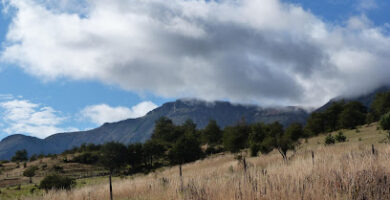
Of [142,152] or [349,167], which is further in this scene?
[142,152]

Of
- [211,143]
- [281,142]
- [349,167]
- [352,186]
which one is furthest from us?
[211,143]

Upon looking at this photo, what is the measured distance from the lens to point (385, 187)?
7.43 meters

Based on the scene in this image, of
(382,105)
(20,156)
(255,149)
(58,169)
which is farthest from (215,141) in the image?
(20,156)

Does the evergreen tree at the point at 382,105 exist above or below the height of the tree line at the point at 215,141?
above

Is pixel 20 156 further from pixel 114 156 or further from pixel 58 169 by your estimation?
pixel 114 156

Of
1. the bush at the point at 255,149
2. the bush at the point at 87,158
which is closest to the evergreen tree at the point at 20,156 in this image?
the bush at the point at 87,158

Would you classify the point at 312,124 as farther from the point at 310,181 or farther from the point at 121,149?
the point at 310,181

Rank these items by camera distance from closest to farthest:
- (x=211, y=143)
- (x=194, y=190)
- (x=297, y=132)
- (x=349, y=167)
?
(x=194, y=190) < (x=349, y=167) < (x=297, y=132) < (x=211, y=143)

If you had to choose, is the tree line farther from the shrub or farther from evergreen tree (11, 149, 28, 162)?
evergreen tree (11, 149, 28, 162)

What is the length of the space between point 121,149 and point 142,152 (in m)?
4.78

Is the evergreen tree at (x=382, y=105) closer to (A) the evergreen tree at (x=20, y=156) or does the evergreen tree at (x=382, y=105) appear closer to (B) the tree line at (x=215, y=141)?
(B) the tree line at (x=215, y=141)

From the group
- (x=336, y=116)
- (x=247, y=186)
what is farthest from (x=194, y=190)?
(x=336, y=116)

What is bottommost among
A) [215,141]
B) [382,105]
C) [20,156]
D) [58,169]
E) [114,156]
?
[58,169]

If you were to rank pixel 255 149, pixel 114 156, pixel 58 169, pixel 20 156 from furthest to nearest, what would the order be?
pixel 20 156 → pixel 114 156 → pixel 58 169 → pixel 255 149
